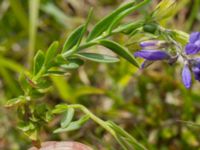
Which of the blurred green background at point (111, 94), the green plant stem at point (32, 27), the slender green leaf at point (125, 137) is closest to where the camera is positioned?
the slender green leaf at point (125, 137)

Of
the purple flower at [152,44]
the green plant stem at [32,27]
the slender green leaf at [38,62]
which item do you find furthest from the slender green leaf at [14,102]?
the green plant stem at [32,27]

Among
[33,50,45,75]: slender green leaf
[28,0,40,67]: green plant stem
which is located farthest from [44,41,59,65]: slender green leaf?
[28,0,40,67]: green plant stem

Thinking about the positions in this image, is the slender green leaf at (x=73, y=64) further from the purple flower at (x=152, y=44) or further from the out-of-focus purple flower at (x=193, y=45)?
the out-of-focus purple flower at (x=193, y=45)

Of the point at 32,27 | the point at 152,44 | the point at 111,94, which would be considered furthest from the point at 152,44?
the point at 32,27

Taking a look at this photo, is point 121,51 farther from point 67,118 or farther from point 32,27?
point 32,27

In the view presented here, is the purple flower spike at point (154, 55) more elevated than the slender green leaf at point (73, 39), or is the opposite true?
the slender green leaf at point (73, 39)

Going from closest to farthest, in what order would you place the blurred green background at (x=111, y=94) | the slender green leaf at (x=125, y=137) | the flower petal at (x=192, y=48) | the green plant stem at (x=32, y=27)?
the flower petal at (x=192, y=48) → the slender green leaf at (x=125, y=137) → the blurred green background at (x=111, y=94) → the green plant stem at (x=32, y=27)

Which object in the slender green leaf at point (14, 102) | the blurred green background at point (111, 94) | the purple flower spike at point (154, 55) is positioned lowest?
the blurred green background at point (111, 94)

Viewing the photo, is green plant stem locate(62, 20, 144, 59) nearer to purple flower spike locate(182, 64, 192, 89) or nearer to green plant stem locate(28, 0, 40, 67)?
purple flower spike locate(182, 64, 192, 89)
